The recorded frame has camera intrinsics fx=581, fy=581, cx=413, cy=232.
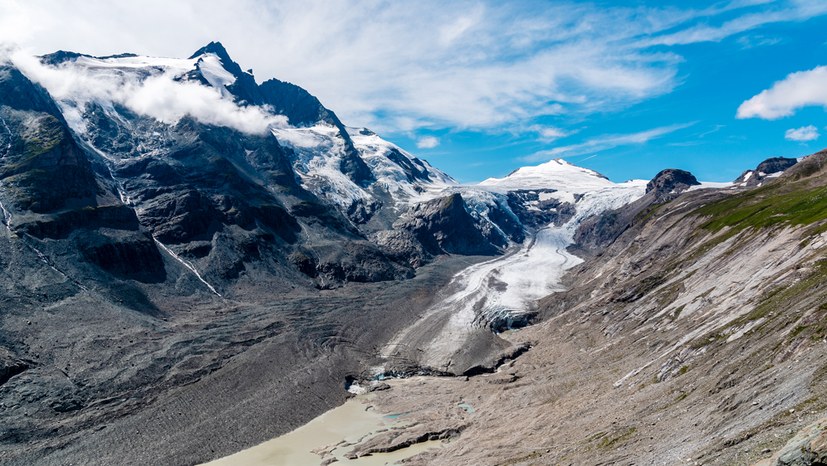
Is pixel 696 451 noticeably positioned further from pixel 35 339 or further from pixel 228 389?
pixel 35 339

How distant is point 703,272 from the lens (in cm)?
8150

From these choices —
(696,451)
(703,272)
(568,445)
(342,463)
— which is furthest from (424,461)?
(703,272)

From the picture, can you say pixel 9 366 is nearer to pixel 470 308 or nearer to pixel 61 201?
pixel 61 201

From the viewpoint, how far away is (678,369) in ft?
166

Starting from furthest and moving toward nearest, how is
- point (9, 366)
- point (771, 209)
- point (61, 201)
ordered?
point (61, 201) < point (771, 209) < point (9, 366)

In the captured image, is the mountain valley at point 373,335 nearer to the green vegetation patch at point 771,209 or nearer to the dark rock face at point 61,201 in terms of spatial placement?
the dark rock face at point 61,201

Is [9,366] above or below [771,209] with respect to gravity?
below

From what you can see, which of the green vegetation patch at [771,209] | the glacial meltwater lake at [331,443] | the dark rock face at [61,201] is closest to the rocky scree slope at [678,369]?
the green vegetation patch at [771,209]

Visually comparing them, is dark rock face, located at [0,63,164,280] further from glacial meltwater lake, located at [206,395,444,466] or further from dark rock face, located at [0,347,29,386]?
glacial meltwater lake, located at [206,395,444,466]

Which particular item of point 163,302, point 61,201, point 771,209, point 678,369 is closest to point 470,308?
point 771,209

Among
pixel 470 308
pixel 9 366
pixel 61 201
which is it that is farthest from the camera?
pixel 470 308

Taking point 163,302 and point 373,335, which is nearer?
point 373,335

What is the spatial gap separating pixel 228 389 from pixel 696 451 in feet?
217

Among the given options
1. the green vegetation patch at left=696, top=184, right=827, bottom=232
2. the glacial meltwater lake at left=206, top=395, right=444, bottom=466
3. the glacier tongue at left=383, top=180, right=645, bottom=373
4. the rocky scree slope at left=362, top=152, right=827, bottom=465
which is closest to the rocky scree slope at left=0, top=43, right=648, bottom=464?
the glacial meltwater lake at left=206, top=395, right=444, bottom=466
